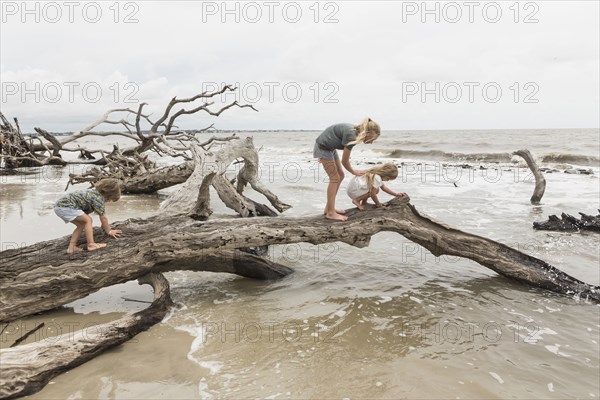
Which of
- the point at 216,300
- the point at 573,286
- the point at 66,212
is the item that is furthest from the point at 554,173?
the point at 66,212

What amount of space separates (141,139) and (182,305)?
29.0 ft

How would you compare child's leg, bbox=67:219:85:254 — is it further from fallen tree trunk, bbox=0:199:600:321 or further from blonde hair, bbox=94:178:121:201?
blonde hair, bbox=94:178:121:201

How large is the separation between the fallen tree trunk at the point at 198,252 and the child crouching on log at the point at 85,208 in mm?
123

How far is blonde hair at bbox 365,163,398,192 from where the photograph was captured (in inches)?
186

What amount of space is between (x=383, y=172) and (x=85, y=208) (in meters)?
3.29

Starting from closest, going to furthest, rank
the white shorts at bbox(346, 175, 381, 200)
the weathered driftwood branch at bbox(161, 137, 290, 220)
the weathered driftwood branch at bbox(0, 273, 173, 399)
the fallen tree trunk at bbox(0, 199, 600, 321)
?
the weathered driftwood branch at bbox(0, 273, 173, 399)
the fallen tree trunk at bbox(0, 199, 600, 321)
the white shorts at bbox(346, 175, 381, 200)
the weathered driftwood branch at bbox(161, 137, 290, 220)

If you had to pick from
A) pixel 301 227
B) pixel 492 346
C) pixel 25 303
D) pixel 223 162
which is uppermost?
pixel 223 162

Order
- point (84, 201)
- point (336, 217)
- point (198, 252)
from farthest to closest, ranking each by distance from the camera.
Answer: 1. point (336, 217)
2. point (198, 252)
3. point (84, 201)

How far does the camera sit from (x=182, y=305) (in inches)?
181

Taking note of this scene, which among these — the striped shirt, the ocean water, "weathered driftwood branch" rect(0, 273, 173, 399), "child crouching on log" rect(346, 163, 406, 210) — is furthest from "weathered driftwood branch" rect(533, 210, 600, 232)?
the striped shirt

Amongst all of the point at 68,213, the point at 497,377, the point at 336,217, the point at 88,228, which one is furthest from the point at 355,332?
the point at 68,213

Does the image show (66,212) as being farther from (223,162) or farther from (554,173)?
(554,173)

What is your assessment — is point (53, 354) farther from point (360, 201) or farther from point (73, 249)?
point (360, 201)

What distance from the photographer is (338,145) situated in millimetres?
4695
